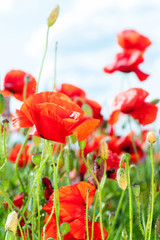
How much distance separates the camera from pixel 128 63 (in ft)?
4.31

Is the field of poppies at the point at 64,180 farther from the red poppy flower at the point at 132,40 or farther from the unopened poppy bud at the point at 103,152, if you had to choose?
the red poppy flower at the point at 132,40

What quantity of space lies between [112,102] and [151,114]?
0.37ft

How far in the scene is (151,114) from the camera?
106 centimetres

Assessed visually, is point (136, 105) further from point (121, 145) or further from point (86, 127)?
point (86, 127)

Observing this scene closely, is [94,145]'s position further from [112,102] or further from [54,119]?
[54,119]

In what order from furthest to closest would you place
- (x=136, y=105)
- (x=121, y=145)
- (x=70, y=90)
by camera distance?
(x=121, y=145) → (x=70, y=90) → (x=136, y=105)

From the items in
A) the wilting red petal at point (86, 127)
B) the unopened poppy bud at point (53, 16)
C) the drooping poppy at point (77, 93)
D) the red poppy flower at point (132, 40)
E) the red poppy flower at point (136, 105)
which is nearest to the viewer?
the wilting red petal at point (86, 127)

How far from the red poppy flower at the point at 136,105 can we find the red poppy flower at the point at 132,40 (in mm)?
447

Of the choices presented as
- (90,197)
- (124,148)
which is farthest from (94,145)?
(90,197)

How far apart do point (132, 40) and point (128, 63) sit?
0.19m

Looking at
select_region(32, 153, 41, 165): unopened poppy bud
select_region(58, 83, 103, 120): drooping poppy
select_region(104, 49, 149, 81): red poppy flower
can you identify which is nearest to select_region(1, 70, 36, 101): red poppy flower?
select_region(58, 83, 103, 120): drooping poppy

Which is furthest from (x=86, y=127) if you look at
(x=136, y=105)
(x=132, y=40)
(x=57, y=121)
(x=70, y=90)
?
(x=132, y=40)

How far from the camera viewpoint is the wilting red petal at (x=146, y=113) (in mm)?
1055

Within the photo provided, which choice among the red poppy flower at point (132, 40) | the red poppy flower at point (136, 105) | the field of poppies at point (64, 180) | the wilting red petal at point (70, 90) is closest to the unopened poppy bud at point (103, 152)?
the field of poppies at point (64, 180)
